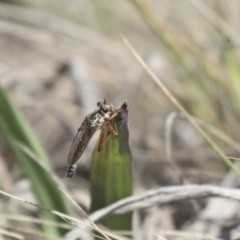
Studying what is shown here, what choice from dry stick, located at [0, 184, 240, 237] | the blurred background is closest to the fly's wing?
dry stick, located at [0, 184, 240, 237]

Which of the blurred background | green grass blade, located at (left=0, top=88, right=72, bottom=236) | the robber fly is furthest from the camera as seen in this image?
the blurred background

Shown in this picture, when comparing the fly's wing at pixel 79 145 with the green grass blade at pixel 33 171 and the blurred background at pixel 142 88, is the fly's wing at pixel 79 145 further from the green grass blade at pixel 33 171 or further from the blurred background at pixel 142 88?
the blurred background at pixel 142 88

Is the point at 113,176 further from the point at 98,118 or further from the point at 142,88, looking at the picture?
the point at 142,88

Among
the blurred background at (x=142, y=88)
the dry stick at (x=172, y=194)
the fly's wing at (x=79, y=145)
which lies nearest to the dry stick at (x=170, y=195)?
the dry stick at (x=172, y=194)

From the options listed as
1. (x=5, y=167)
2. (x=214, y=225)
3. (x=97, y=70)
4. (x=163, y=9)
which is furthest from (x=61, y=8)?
→ (x=214, y=225)

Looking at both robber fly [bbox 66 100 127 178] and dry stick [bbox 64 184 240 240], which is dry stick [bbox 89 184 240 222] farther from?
robber fly [bbox 66 100 127 178]

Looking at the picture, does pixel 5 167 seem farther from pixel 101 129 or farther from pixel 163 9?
pixel 163 9
